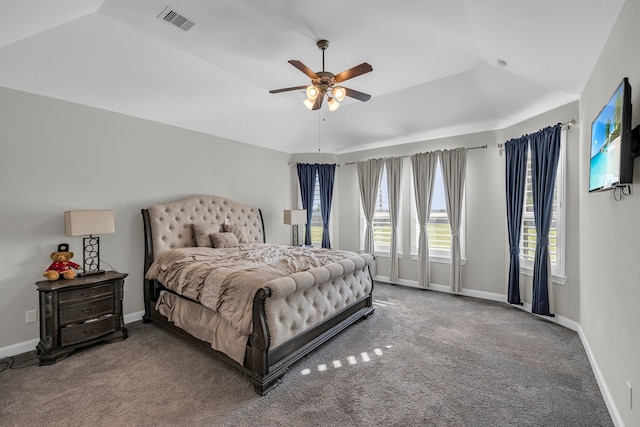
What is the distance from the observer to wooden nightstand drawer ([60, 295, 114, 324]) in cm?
297

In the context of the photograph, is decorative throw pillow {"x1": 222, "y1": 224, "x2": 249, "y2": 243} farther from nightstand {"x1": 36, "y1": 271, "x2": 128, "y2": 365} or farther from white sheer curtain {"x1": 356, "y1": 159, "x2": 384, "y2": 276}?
white sheer curtain {"x1": 356, "y1": 159, "x2": 384, "y2": 276}

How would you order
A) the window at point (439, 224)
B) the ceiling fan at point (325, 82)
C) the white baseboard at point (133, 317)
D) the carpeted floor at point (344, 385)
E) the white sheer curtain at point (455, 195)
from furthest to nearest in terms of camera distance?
1. the window at point (439, 224)
2. the white sheer curtain at point (455, 195)
3. the white baseboard at point (133, 317)
4. the ceiling fan at point (325, 82)
5. the carpeted floor at point (344, 385)

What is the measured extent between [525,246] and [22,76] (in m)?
6.54

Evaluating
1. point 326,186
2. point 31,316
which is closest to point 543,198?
point 326,186

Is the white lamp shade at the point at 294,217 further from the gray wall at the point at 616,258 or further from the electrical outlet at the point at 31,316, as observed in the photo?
the gray wall at the point at 616,258

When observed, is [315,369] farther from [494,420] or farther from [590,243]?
[590,243]

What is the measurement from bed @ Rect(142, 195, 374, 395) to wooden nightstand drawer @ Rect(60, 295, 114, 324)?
22.2 inches

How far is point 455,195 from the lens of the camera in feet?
16.5

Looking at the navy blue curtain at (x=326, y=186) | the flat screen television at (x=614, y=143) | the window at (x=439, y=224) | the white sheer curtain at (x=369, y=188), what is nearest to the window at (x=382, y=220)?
the white sheer curtain at (x=369, y=188)

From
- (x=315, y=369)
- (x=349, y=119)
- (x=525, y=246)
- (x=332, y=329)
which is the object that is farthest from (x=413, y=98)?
(x=315, y=369)

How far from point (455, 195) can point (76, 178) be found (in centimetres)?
550

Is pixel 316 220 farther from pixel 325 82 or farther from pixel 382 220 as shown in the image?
pixel 325 82

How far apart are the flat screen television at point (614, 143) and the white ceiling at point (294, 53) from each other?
0.72 m

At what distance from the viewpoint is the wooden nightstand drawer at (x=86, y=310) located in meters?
2.97
